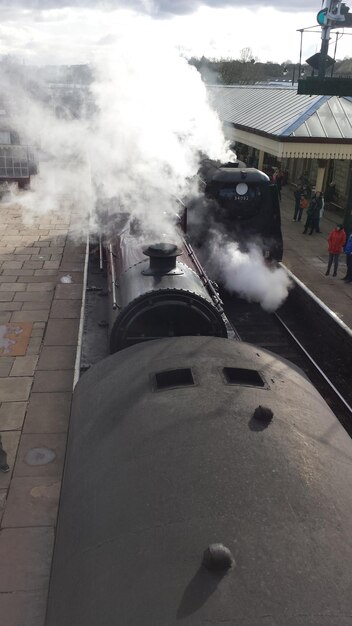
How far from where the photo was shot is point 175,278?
5602mm

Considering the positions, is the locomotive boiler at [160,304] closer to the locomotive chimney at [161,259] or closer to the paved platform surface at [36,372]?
the locomotive chimney at [161,259]

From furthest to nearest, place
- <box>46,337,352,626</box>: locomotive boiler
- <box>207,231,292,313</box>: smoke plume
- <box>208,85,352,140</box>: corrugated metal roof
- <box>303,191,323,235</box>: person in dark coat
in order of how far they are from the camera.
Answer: <box>208,85,352,140</box>: corrugated metal roof
<box>303,191,323,235</box>: person in dark coat
<box>207,231,292,313</box>: smoke plume
<box>46,337,352,626</box>: locomotive boiler

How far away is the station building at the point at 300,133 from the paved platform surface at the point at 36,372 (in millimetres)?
2720

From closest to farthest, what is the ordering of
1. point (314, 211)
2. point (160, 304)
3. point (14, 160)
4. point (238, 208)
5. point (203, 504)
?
1. point (203, 504)
2. point (160, 304)
3. point (238, 208)
4. point (314, 211)
5. point (14, 160)

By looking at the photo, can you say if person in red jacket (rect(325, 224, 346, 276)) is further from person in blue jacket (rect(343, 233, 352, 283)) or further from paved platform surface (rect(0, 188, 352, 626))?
paved platform surface (rect(0, 188, 352, 626))

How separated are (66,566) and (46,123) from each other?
924 inches

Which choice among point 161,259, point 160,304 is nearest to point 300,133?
point 161,259

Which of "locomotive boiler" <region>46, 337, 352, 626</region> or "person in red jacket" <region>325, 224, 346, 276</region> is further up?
"locomotive boiler" <region>46, 337, 352, 626</region>

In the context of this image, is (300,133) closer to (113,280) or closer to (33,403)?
(113,280)

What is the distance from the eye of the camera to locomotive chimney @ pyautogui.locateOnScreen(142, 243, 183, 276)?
18.4ft

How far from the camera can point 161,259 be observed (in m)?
5.67

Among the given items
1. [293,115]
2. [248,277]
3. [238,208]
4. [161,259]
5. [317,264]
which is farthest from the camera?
[293,115]

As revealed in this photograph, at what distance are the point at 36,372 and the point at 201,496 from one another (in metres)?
6.12

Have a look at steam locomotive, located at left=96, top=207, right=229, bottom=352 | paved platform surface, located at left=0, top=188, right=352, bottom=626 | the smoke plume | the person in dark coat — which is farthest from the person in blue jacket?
steam locomotive, located at left=96, top=207, right=229, bottom=352
